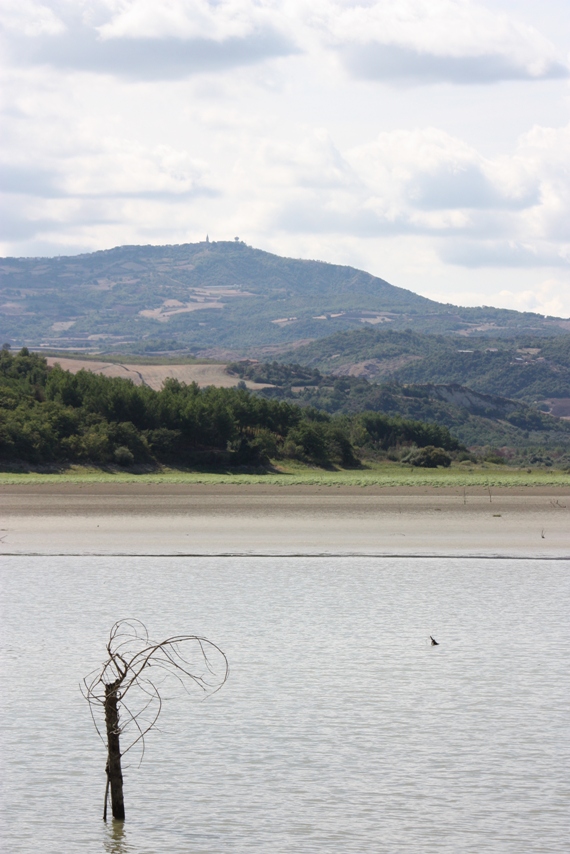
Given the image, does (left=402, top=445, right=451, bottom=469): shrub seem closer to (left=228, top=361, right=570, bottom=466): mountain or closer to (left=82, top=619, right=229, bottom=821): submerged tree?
(left=82, top=619, right=229, bottom=821): submerged tree

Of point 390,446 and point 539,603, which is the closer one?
point 539,603

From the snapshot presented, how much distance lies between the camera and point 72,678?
13.3 metres

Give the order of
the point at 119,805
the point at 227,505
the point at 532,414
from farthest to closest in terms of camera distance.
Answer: the point at 532,414
the point at 227,505
the point at 119,805

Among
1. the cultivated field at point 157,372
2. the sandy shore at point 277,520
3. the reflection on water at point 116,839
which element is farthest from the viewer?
the cultivated field at point 157,372

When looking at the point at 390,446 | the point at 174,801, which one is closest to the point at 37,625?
the point at 174,801

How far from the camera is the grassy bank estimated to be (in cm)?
3494

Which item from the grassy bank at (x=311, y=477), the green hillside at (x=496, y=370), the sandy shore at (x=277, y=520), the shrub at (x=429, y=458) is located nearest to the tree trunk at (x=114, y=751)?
the sandy shore at (x=277, y=520)

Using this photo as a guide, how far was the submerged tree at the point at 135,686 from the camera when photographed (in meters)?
8.84

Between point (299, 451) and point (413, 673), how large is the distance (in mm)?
29046

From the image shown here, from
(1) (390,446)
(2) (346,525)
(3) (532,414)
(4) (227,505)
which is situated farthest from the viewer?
(3) (532,414)

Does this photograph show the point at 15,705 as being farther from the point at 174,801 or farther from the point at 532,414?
the point at 532,414

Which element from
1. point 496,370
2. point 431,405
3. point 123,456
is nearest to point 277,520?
point 123,456

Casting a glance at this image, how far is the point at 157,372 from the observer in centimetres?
11781

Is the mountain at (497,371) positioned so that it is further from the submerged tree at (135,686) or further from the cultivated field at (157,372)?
the submerged tree at (135,686)
